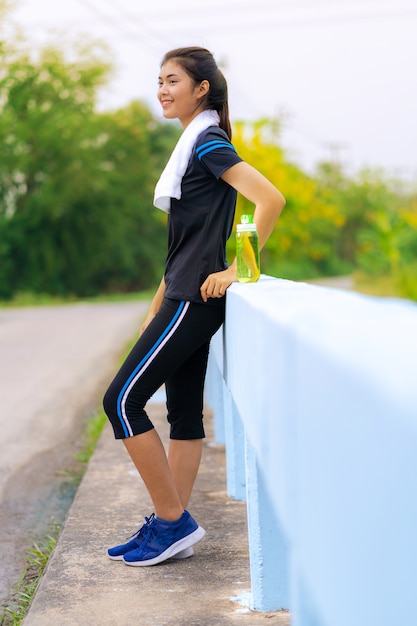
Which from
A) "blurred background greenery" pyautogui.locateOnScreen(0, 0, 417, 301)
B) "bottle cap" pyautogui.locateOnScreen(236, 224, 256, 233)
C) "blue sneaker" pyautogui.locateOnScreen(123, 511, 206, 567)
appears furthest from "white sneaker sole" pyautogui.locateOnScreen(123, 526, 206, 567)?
"blurred background greenery" pyautogui.locateOnScreen(0, 0, 417, 301)

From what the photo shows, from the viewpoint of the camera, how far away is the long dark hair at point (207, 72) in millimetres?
3680

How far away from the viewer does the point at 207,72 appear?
370 centimetres

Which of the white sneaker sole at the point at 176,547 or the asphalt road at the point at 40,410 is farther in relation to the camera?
the asphalt road at the point at 40,410

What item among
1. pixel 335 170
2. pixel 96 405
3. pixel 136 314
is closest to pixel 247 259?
pixel 96 405

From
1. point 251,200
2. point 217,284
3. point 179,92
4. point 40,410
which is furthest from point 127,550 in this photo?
point 40,410

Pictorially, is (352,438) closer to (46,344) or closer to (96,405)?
(96,405)

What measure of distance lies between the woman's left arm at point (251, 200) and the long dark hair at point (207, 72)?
14.6 inches

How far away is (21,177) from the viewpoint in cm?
3775

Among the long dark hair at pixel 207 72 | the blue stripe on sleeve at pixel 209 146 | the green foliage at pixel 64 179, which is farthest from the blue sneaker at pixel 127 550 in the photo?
the green foliage at pixel 64 179

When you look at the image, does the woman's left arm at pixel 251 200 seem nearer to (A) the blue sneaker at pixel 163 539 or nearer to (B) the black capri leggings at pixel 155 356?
(B) the black capri leggings at pixel 155 356

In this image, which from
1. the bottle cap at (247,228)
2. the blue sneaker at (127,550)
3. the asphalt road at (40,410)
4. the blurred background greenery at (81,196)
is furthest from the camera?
the blurred background greenery at (81,196)

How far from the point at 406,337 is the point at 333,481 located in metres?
0.25

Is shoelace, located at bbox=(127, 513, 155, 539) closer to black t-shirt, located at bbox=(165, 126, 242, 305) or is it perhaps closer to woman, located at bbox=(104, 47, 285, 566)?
woman, located at bbox=(104, 47, 285, 566)

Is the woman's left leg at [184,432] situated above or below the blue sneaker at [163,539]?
above
